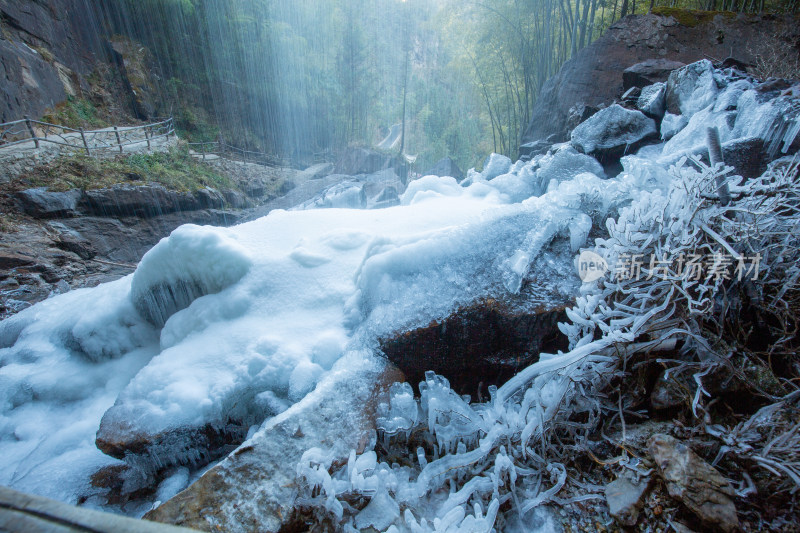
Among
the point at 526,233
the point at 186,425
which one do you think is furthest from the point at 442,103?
the point at 186,425

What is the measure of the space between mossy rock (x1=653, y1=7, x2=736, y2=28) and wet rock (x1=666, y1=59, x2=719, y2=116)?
3.09 metres

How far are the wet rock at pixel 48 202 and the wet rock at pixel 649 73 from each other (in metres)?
11.0

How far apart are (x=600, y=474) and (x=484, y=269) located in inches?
47.7

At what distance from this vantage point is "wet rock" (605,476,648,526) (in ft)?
3.89

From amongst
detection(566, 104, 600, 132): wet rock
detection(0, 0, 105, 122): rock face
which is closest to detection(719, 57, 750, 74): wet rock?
detection(566, 104, 600, 132): wet rock

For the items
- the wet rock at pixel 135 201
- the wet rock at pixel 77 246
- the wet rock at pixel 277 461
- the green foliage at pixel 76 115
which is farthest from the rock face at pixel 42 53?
the wet rock at pixel 277 461

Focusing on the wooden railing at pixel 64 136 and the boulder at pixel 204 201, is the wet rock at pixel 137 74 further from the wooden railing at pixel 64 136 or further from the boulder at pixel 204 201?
the boulder at pixel 204 201

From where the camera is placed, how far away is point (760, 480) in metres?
1.16

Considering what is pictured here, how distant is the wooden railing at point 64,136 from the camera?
7997 mm

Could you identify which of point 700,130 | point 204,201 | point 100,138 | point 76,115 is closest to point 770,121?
point 700,130

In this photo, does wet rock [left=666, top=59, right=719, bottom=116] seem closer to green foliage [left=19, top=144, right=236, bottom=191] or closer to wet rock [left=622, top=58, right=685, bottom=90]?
wet rock [left=622, top=58, right=685, bottom=90]

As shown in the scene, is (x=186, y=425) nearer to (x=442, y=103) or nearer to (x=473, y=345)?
(x=473, y=345)

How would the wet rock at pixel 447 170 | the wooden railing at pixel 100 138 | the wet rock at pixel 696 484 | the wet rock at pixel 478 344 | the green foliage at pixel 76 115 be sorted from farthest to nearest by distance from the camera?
1. the wet rock at pixel 447 170
2. the green foliage at pixel 76 115
3. the wooden railing at pixel 100 138
4. the wet rock at pixel 478 344
5. the wet rock at pixel 696 484

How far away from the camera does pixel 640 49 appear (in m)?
7.38
